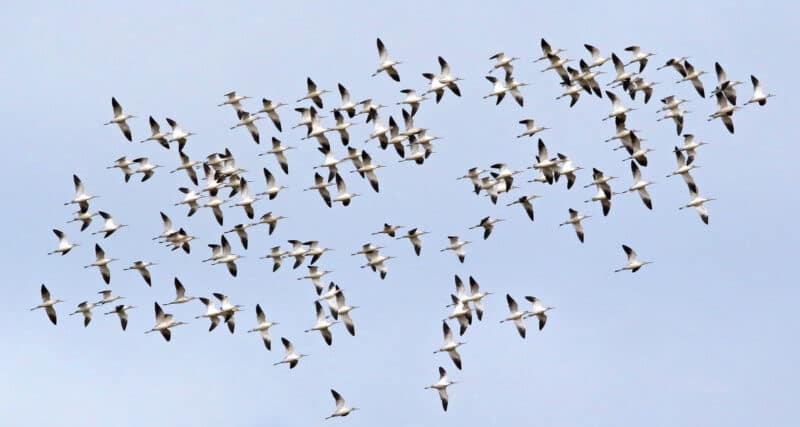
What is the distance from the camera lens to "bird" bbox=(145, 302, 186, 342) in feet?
268

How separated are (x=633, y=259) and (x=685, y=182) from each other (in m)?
2.86

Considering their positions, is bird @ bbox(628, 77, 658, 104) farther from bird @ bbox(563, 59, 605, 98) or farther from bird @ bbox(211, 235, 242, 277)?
bird @ bbox(211, 235, 242, 277)

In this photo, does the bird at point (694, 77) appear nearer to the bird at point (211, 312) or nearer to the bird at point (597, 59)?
the bird at point (597, 59)

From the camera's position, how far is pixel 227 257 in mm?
83562

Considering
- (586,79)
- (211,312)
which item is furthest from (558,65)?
(211,312)

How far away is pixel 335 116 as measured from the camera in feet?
268

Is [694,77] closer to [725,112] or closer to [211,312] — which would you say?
[725,112]

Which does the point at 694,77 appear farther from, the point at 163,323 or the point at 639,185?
the point at 163,323

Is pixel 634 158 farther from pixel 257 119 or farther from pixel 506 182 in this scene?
pixel 257 119

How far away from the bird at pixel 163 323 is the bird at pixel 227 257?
7.38 feet

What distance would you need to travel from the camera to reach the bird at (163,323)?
81.7 meters

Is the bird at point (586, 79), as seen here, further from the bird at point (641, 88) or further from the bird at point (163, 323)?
the bird at point (163, 323)

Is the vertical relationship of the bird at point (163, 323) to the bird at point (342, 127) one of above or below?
below

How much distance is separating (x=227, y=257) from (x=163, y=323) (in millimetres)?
3029
